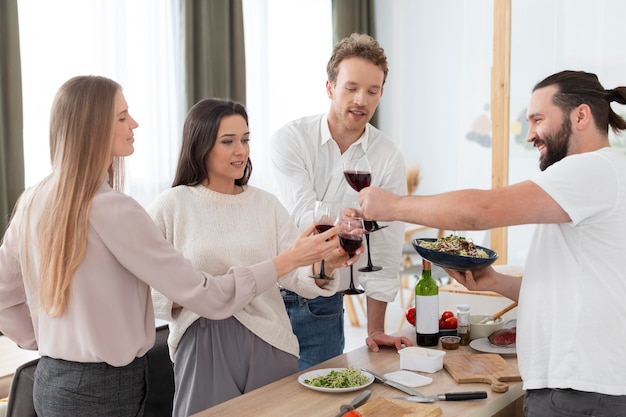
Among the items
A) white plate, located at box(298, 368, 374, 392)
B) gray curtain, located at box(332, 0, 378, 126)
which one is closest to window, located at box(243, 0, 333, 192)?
gray curtain, located at box(332, 0, 378, 126)

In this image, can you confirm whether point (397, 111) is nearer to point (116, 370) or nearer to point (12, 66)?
point (12, 66)

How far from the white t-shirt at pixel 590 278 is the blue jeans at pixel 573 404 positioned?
0.02m

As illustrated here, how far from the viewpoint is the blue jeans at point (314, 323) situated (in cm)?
276

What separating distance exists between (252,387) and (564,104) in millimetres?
1236

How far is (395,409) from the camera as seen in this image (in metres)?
1.80

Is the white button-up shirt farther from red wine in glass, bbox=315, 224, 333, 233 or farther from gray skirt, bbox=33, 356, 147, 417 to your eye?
gray skirt, bbox=33, 356, 147, 417

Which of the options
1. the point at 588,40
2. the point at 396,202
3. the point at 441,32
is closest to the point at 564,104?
the point at 396,202

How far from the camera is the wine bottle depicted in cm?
233

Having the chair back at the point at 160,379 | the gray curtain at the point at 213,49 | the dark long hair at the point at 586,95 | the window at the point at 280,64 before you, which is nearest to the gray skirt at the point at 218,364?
the chair back at the point at 160,379

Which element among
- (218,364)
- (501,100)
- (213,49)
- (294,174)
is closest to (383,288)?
(294,174)

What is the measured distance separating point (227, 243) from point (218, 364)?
374 mm

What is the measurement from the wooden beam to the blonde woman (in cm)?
324

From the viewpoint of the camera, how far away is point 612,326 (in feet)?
5.54

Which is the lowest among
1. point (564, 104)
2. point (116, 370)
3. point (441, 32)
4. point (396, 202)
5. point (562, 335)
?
point (116, 370)
